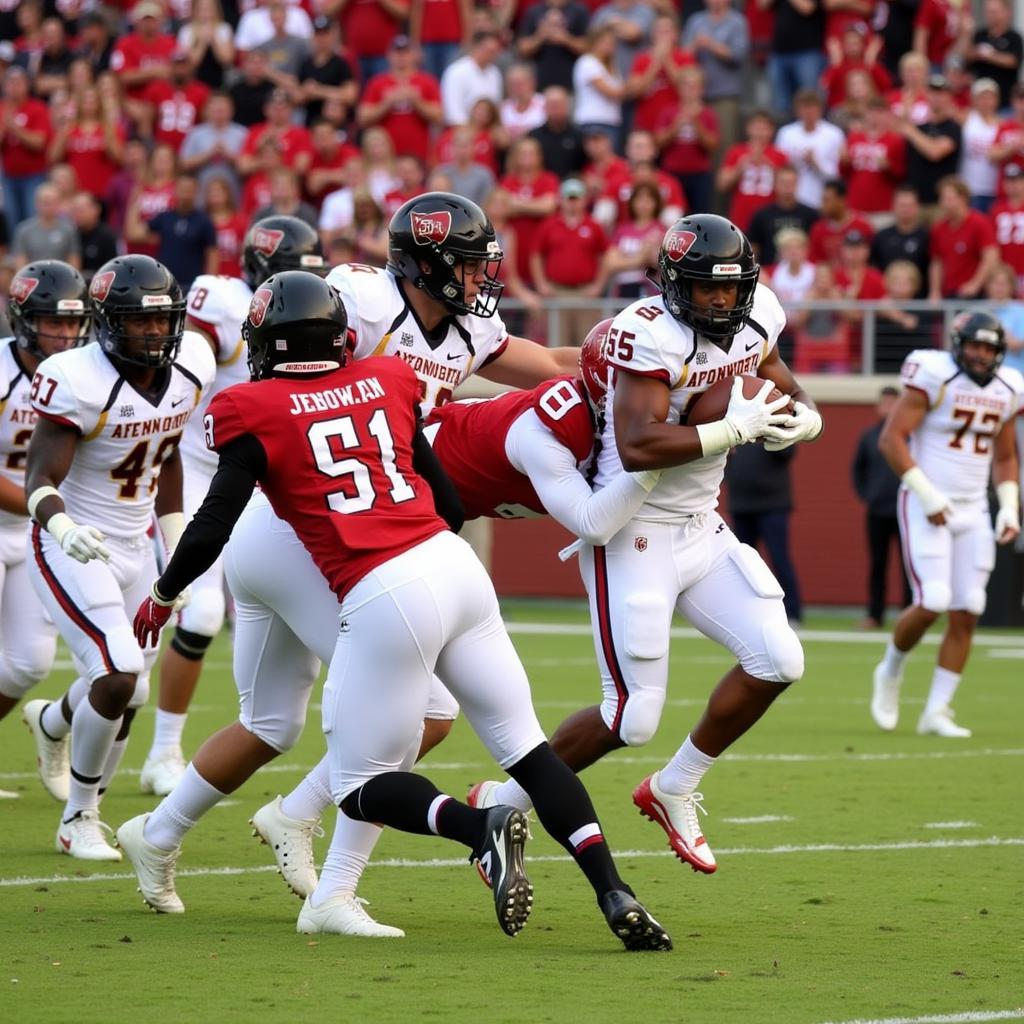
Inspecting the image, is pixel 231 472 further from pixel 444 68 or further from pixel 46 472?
pixel 444 68

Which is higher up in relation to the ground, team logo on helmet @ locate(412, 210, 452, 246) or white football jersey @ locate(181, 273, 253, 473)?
team logo on helmet @ locate(412, 210, 452, 246)

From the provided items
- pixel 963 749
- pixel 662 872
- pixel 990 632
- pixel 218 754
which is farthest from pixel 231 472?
pixel 990 632

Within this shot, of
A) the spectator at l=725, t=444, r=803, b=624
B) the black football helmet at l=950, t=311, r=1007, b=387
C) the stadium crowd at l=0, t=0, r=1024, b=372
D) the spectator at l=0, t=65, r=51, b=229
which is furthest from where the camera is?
the spectator at l=0, t=65, r=51, b=229

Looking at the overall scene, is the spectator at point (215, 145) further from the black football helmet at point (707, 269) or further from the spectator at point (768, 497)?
the black football helmet at point (707, 269)

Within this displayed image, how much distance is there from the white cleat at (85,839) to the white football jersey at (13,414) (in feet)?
4.02

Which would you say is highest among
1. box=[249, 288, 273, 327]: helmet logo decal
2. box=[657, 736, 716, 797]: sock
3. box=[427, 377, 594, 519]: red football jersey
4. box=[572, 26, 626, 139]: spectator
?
box=[572, 26, 626, 139]: spectator

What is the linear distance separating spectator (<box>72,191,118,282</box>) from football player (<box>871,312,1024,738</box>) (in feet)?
26.6

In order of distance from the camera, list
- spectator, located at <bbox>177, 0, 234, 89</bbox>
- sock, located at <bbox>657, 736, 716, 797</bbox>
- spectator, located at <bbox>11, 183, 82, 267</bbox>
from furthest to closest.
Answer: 1. spectator, located at <bbox>177, 0, 234, 89</bbox>
2. spectator, located at <bbox>11, 183, 82, 267</bbox>
3. sock, located at <bbox>657, 736, 716, 797</bbox>

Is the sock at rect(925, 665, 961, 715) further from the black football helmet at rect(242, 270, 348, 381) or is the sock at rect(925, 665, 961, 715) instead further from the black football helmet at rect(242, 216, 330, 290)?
the black football helmet at rect(242, 270, 348, 381)

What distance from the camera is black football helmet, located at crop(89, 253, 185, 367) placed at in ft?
19.2

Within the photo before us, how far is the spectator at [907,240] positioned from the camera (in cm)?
1425

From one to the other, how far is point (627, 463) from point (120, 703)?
5.67 ft

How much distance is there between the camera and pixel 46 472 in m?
5.82

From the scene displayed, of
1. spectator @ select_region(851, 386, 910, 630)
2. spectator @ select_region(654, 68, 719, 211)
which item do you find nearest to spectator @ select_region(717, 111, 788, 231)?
spectator @ select_region(654, 68, 719, 211)
